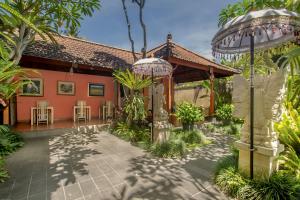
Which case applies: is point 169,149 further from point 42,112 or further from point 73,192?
point 42,112

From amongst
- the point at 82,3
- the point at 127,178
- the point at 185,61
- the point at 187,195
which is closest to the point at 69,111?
the point at 82,3

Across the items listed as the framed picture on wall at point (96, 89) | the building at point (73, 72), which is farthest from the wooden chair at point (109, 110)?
the framed picture on wall at point (96, 89)

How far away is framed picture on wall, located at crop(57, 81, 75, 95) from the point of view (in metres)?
8.98

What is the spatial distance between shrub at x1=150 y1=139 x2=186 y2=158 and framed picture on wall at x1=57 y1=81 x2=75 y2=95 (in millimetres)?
6613

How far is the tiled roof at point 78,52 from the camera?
6.97 meters

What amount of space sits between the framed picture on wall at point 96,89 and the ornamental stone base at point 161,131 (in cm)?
596

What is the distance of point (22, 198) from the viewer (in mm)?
2568

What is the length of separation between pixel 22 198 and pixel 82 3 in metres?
6.07

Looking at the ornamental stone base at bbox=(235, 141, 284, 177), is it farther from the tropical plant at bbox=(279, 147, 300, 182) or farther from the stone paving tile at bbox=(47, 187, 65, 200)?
the stone paving tile at bbox=(47, 187, 65, 200)

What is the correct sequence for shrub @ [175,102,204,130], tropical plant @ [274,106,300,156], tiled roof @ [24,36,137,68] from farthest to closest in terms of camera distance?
tiled roof @ [24,36,137,68], shrub @ [175,102,204,130], tropical plant @ [274,106,300,156]

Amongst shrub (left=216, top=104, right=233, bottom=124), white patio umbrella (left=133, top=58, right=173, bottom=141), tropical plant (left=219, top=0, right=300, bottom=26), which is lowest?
shrub (left=216, top=104, right=233, bottom=124)

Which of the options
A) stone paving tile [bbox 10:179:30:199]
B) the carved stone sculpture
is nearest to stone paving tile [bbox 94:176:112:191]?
stone paving tile [bbox 10:179:30:199]

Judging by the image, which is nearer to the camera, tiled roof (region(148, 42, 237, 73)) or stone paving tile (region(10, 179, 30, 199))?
stone paving tile (region(10, 179, 30, 199))

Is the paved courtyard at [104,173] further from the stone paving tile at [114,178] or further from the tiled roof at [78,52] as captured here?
the tiled roof at [78,52]
